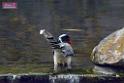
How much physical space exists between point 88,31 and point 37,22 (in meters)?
0.60

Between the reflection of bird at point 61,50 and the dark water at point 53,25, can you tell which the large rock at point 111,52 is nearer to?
the reflection of bird at point 61,50

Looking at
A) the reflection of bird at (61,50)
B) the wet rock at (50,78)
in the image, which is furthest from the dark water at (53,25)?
the wet rock at (50,78)

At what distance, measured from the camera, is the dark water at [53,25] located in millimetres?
6660

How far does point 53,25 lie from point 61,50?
0.82 m

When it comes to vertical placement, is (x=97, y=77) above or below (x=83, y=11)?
below

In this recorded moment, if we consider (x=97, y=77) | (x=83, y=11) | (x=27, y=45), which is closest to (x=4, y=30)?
(x=27, y=45)

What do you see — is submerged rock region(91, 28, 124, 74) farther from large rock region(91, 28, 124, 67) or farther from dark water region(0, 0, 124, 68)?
dark water region(0, 0, 124, 68)

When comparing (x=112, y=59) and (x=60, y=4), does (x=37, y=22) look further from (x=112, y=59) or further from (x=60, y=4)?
(x=112, y=59)

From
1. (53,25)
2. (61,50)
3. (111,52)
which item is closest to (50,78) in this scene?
(61,50)

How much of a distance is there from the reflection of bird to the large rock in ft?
0.87

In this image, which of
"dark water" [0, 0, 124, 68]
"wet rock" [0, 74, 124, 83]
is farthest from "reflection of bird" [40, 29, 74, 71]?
"dark water" [0, 0, 124, 68]

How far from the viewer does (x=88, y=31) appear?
264 inches

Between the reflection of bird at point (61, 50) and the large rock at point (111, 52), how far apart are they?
0.87 feet

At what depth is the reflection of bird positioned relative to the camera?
5.91 metres
